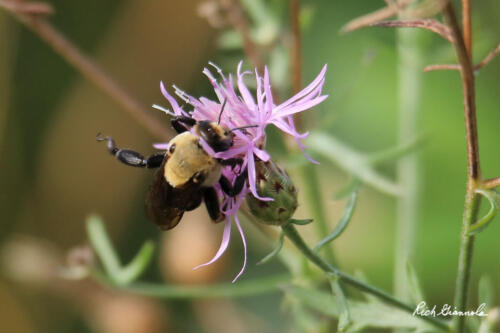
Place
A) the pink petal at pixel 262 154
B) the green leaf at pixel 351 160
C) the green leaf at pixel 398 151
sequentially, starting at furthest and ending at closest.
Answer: the green leaf at pixel 351 160, the green leaf at pixel 398 151, the pink petal at pixel 262 154

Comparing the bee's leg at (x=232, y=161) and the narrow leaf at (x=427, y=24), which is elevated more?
the narrow leaf at (x=427, y=24)

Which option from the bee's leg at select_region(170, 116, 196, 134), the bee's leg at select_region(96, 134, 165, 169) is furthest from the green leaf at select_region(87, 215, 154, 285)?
the bee's leg at select_region(170, 116, 196, 134)

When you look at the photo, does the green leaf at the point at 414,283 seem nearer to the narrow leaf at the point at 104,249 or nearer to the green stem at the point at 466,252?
the green stem at the point at 466,252

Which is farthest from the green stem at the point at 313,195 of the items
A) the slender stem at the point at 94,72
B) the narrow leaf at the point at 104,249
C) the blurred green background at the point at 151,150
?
the blurred green background at the point at 151,150

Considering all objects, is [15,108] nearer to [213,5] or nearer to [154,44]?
[154,44]

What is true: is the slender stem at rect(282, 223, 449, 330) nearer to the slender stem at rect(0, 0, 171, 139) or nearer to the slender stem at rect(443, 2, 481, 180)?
the slender stem at rect(443, 2, 481, 180)

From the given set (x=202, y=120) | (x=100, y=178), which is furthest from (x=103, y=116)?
(x=202, y=120)
